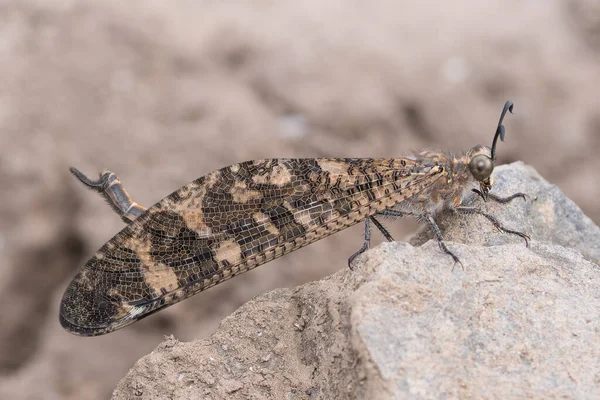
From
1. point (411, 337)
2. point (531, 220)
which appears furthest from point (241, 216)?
point (531, 220)

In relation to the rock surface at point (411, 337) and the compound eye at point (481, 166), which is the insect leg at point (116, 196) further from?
the compound eye at point (481, 166)

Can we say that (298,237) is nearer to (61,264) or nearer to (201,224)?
(201,224)

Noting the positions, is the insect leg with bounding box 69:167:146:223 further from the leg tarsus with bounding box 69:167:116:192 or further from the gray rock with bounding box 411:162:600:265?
the gray rock with bounding box 411:162:600:265

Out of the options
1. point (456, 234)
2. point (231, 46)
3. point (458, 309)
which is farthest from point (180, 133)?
point (458, 309)

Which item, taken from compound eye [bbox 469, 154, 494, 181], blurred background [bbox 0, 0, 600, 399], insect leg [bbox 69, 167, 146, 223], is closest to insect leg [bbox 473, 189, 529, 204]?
compound eye [bbox 469, 154, 494, 181]

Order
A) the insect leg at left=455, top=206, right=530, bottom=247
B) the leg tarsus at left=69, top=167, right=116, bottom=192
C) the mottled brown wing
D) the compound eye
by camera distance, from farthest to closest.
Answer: the leg tarsus at left=69, top=167, right=116, bottom=192 → the compound eye → the insect leg at left=455, top=206, right=530, bottom=247 → the mottled brown wing

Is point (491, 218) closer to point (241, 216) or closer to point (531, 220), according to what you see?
point (531, 220)

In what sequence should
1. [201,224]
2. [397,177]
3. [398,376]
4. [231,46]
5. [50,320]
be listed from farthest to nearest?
1. [231,46]
2. [50,320]
3. [397,177]
4. [201,224]
5. [398,376]

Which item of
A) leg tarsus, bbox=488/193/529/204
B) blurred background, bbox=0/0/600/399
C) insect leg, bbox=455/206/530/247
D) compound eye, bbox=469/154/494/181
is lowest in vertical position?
insect leg, bbox=455/206/530/247
